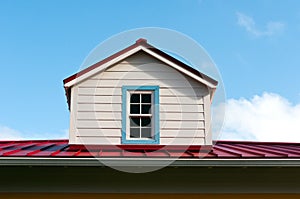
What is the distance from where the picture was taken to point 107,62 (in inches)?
291

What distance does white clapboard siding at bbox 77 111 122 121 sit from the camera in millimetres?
7004

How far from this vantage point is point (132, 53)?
7.50 meters

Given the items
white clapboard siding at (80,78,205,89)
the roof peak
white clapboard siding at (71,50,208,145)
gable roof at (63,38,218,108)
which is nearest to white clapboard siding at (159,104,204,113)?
white clapboard siding at (71,50,208,145)

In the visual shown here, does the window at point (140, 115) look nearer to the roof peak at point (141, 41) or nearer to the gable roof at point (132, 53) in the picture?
the gable roof at point (132, 53)

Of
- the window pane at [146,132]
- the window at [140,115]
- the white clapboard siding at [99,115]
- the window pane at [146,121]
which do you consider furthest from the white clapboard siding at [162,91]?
the window pane at [146,132]

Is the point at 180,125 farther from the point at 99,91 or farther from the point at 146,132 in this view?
the point at 99,91

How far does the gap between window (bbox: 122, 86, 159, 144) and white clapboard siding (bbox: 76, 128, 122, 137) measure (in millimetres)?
138

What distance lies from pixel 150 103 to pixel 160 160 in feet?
6.03

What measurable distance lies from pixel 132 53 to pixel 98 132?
1.64m

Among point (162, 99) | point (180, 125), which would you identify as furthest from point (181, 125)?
point (162, 99)

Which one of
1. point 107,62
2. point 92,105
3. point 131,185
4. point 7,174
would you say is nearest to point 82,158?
point 131,185

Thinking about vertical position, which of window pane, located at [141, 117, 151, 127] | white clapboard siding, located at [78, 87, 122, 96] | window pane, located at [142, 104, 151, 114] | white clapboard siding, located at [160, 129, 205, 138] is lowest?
white clapboard siding, located at [160, 129, 205, 138]

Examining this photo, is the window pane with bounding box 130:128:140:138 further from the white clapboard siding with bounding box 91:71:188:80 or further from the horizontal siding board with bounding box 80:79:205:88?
the white clapboard siding with bounding box 91:71:188:80

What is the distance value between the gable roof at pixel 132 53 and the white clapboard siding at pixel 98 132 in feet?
3.00
